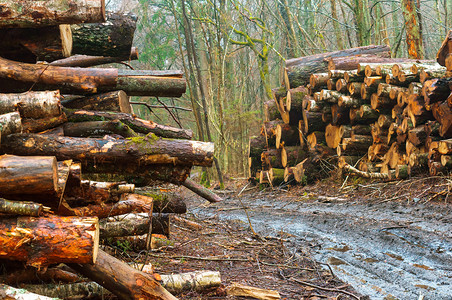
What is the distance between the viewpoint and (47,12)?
3.64 m

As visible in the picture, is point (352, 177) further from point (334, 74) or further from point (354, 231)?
point (354, 231)

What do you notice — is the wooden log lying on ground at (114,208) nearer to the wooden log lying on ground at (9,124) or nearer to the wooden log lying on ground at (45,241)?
the wooden log lying on ground at (45,241)

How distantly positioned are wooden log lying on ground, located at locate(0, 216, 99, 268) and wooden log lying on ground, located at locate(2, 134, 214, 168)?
1.13 m

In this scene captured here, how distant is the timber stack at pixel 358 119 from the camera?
261 inches

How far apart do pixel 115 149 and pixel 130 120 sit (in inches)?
30.1

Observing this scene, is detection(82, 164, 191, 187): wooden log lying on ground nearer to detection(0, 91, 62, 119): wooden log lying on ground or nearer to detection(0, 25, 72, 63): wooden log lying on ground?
detection(0, 91, 62, 119): wooden log lying on ground

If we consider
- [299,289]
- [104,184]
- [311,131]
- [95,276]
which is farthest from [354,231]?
[311,131]

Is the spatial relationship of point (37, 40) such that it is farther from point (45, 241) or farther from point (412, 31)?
point (412, 31)

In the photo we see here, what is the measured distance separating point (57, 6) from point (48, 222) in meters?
2.18

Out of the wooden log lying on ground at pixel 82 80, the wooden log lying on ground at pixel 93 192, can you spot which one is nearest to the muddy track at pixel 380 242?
the wooden log lying on ground at pixel 93 192

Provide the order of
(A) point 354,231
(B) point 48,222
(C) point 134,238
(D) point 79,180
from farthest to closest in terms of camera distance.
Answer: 1. (A) point 354,231
2. (C) point 134,238
3. (D) point 79,180
4. (B) point 48,222

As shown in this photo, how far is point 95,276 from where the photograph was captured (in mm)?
2516

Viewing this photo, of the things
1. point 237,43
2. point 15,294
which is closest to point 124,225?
point 15,294

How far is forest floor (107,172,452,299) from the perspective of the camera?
346 cm
